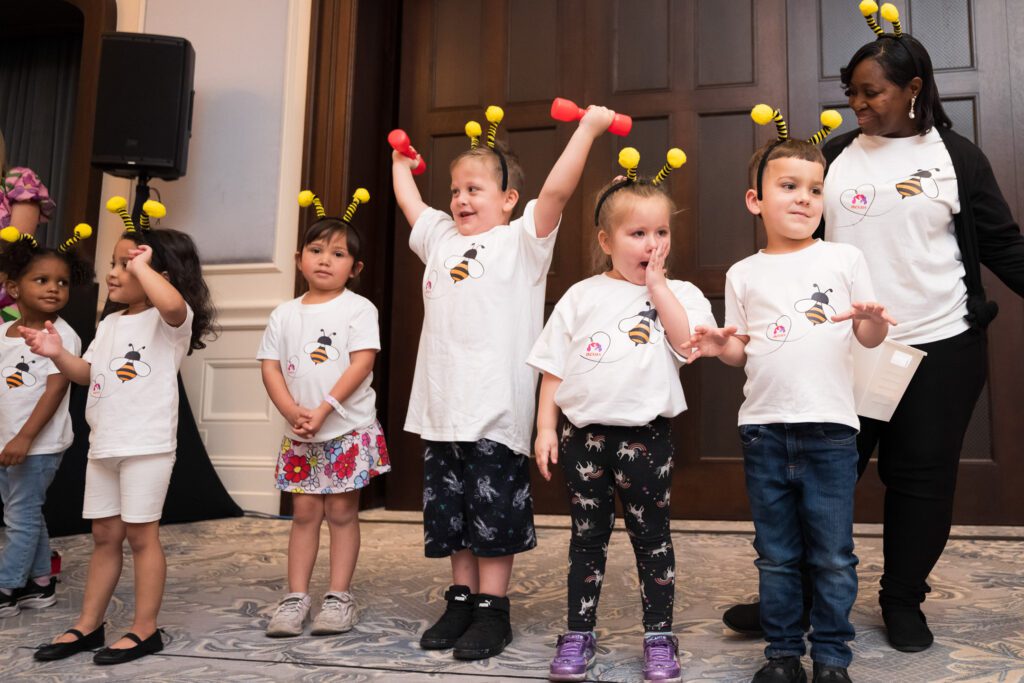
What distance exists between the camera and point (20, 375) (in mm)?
2154

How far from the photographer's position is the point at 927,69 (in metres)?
1.72

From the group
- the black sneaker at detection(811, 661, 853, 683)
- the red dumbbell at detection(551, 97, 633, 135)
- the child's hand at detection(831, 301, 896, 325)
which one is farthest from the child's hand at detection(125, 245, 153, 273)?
the black sneaker at detection(811, 661, 853, 683)

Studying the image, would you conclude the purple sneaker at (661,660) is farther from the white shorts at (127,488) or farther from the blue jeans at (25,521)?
the blue jeans at (25,521)

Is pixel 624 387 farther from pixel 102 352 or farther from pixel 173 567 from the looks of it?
pixel 173 567

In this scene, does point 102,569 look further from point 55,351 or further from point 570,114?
point 570,114

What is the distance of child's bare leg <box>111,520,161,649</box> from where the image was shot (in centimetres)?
169

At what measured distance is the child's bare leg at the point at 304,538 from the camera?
1.92 m

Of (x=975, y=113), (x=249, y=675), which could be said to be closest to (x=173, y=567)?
(x=249, y=675)

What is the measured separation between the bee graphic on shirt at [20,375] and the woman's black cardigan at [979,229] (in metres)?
2.24

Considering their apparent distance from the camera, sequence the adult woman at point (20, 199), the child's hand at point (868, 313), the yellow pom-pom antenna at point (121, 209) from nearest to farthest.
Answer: the child's hand at point (868, 313) → the yellow pom-pom antenna at point (121, 209) → the adult woman at point (20, 199)

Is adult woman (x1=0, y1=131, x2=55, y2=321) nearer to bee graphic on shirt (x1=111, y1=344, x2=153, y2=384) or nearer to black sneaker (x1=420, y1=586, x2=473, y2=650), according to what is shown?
bee graphic on shirt (x1=111, y1=344, x2=153, y2=384)

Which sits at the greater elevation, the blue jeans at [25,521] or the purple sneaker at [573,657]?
the blue jeans at [25,521]

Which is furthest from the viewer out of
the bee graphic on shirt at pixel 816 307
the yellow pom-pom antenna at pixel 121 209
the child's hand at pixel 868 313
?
the yellow pom-pom antenna at pixel 121 209

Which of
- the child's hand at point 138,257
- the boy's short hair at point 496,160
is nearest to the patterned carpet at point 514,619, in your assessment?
the child's hand at point 138,257
